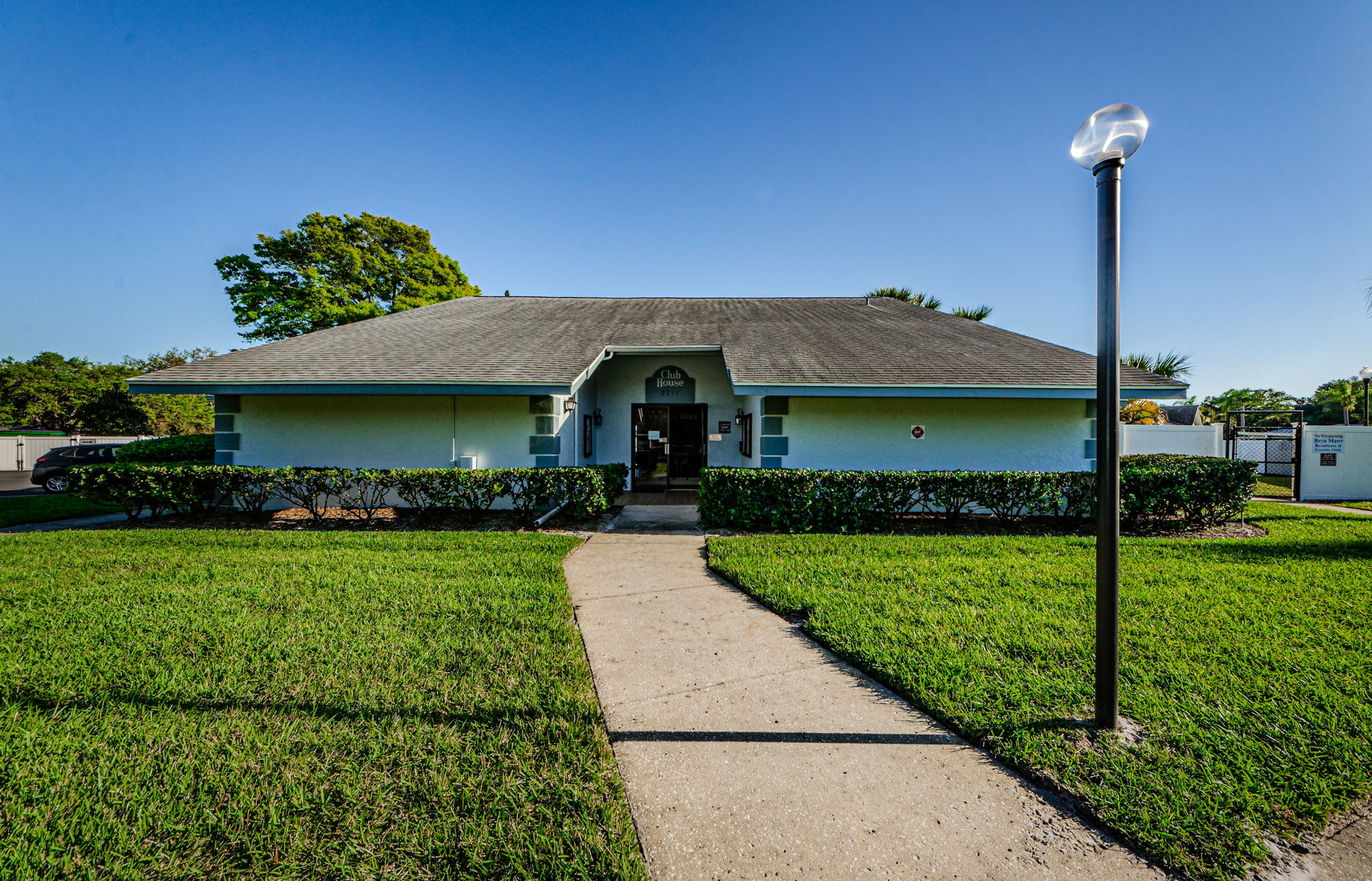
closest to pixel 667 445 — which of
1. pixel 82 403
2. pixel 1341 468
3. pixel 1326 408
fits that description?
pixel 1341 468

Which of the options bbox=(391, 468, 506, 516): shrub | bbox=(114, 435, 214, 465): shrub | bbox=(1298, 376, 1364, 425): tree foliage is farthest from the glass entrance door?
bbox=(1298, 376, 1364, 425): tree foliage

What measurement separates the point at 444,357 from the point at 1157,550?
1209 cm

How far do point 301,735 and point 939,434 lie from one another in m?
10.2

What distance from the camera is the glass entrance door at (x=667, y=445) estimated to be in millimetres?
13133

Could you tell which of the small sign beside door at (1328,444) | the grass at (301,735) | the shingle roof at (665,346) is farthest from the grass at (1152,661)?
the small sign beside door at (1328,444)

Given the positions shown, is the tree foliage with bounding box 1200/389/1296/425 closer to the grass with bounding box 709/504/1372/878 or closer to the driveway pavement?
the grass with bounding box 709/504/1372/878

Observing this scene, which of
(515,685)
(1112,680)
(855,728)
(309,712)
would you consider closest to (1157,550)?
(1112,680)

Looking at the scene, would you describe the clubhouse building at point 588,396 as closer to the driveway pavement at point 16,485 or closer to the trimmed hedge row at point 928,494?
the trimmed hedge row at point 928,494

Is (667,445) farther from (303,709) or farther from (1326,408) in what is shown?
(1326,408)

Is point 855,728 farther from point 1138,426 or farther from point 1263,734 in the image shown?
point 1138,426

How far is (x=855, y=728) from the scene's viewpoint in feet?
9.68

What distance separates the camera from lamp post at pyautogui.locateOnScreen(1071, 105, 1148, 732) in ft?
9.18

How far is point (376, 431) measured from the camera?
1021 centimetres

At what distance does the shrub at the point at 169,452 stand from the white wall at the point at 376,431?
4535 millimetres
